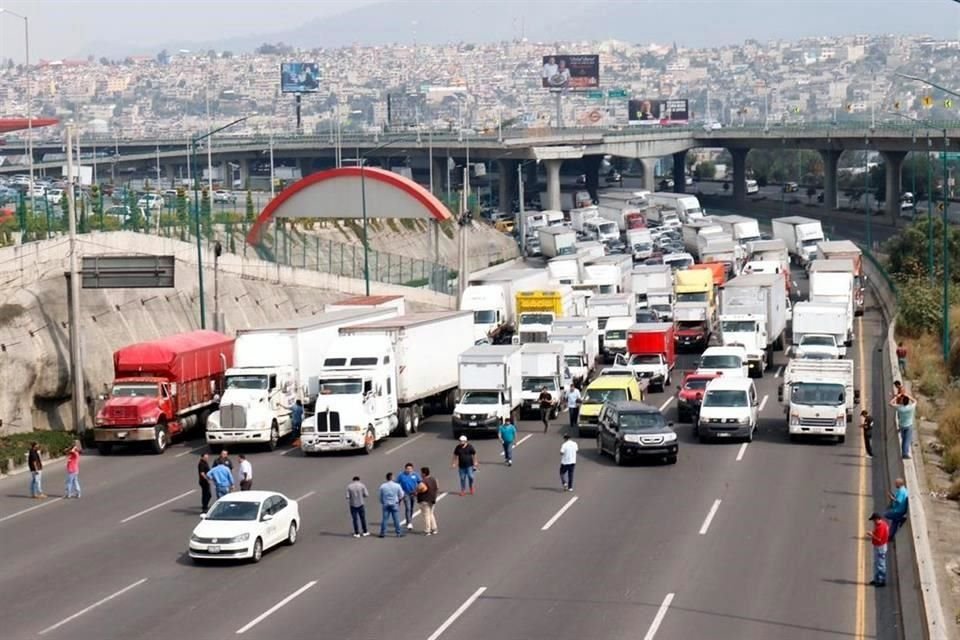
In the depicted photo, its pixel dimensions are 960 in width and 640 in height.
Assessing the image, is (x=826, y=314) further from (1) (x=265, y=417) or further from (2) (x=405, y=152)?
(2) (x=405, y=152)

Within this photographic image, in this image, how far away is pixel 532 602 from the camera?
26.2 m

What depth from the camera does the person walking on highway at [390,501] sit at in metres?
31.9

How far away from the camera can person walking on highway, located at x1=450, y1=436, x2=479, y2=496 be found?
3634 cm

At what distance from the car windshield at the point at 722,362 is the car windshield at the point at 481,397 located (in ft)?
27.0

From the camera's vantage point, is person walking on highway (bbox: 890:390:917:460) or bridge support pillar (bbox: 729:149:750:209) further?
bridge support pillar (bbox: 729:149:750:209)

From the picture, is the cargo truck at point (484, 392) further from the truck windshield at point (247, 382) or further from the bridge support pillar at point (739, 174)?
the bridge support pillar at point (739, 174)

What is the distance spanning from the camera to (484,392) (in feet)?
154

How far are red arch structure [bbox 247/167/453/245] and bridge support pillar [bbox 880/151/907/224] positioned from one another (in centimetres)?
5802

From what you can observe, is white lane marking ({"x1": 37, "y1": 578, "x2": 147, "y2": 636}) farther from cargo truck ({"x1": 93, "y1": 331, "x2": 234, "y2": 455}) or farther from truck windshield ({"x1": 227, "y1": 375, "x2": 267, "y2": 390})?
truck windshield ({"x1": 227, "y1": 375, "x2": 267, "y2": 390})

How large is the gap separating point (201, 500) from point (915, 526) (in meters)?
15.5

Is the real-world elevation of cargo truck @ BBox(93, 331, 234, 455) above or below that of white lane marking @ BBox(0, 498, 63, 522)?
above

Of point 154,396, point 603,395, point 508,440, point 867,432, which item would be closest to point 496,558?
point 508,440

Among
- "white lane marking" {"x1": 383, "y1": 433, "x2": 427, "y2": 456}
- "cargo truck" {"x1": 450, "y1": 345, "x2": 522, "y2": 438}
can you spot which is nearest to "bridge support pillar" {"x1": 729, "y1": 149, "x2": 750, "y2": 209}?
"cargo truck" {"x1": 450, "y1": 345, "x2": 522, "y2": 438}

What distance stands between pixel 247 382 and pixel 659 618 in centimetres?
2266
